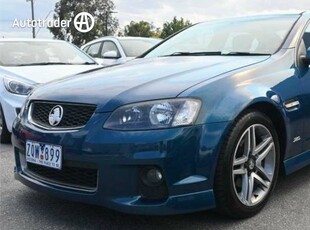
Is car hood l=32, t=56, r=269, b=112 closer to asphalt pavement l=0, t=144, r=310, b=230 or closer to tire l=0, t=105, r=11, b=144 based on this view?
asphalt pavement l=0, t=144, r=310, b=230

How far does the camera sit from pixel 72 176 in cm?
282

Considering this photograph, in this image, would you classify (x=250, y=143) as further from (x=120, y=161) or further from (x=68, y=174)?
(x=68, y=174)

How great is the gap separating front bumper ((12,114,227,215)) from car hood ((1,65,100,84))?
2.78m

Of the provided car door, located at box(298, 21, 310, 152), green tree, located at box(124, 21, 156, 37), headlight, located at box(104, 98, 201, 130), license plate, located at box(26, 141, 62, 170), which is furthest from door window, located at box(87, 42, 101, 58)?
green tree, located at box(124, 21, 156, 37)

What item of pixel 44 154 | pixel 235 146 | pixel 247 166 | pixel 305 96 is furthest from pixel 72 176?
pixel 305 96

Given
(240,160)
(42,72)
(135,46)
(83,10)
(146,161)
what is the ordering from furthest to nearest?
1. (83,10)
2. (135,46)
3. (42,72)
4. (240,160)
5. (146,161)

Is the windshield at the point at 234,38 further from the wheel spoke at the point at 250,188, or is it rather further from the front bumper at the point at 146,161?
the front bumper at the point at 146,161

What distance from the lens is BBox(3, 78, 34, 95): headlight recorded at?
5219 millimetres

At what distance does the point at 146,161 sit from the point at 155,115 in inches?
10.5

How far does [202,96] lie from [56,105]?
93 cm

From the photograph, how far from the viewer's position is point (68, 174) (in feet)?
9.27

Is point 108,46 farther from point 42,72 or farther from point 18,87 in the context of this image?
point 18,87

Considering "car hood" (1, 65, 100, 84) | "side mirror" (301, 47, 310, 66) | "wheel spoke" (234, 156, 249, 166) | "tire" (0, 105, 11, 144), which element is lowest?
"tire" (0, 105, 11, 144)

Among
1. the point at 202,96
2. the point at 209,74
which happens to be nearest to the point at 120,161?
the point at 202,96
